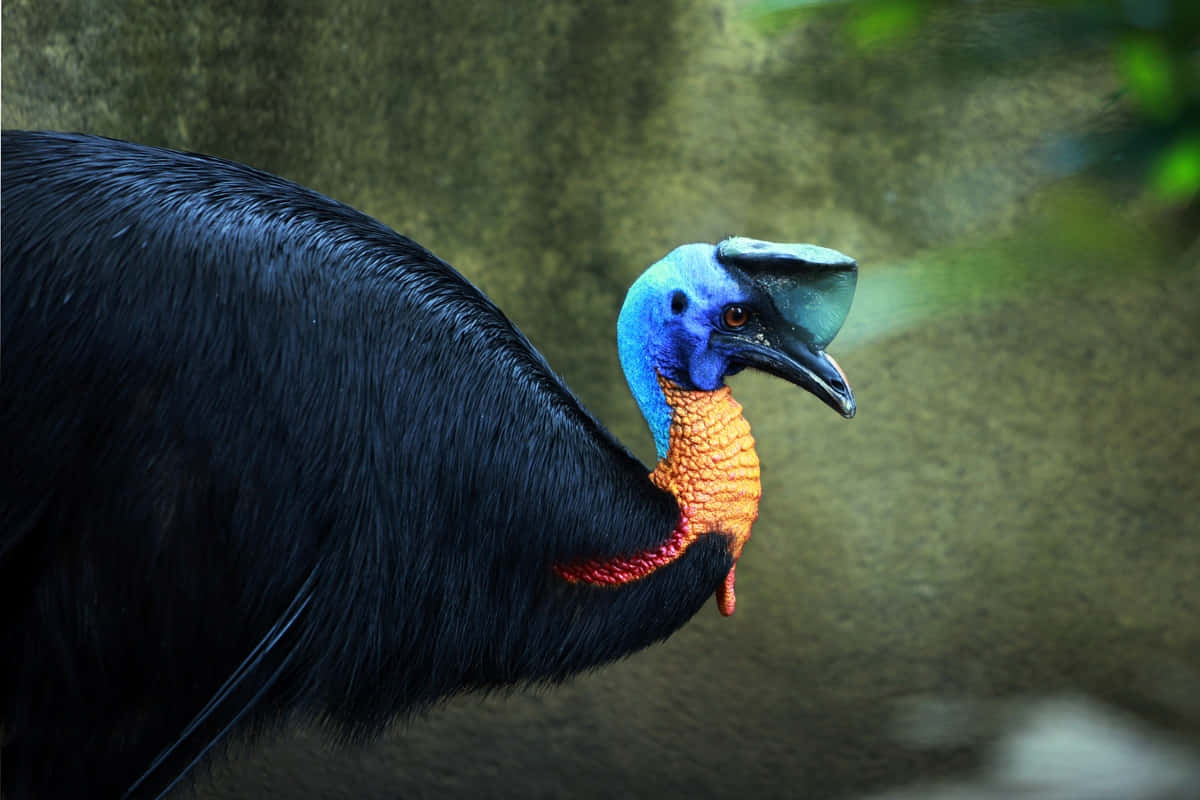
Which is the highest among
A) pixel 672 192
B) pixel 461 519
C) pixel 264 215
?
pixel 672 192

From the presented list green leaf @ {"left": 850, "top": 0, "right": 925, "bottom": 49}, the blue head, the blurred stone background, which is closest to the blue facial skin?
the blue head

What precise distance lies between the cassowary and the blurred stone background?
2.44ft

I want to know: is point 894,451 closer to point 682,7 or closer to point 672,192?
point 672,192

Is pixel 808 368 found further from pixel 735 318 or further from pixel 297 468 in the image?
pixel 297 468

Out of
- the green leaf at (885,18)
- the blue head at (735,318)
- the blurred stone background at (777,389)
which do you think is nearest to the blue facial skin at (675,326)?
the blue head at (735,318)

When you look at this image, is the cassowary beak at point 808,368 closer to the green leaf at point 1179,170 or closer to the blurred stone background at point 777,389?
the blurred stone background at point 777,389

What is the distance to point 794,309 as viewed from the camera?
4.95ft

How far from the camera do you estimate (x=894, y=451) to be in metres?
2.41

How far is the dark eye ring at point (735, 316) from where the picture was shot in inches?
60.8

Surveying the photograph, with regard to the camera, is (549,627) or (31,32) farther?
(31,32)

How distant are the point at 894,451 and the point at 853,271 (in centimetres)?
100

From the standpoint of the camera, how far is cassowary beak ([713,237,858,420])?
1480 mm

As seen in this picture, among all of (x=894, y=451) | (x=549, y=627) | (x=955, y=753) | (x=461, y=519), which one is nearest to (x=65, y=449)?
(x=461, y=519)

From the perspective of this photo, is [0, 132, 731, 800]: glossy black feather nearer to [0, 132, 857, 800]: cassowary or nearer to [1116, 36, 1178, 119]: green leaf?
[0, 132, 857, 800]: cassowary
